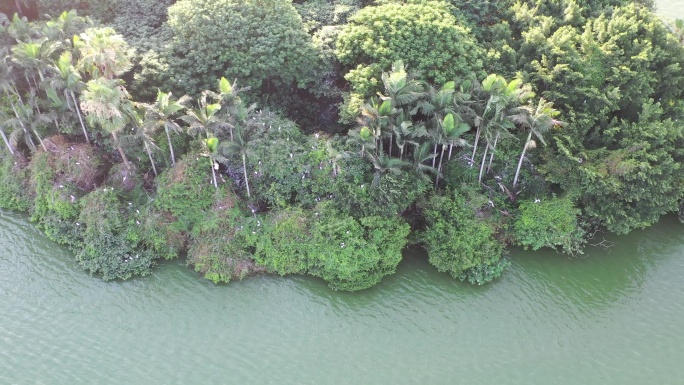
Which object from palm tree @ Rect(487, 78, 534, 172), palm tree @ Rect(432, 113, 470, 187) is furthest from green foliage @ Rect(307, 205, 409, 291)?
palm tree @ Rect(487, 78, 534, 172)

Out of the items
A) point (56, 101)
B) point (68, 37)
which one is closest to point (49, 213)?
point (56, 101)

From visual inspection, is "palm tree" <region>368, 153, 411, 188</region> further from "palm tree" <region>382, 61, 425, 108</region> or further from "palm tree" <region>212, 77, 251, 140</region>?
"palm tree" <region>212, 77, 251, 140</region>

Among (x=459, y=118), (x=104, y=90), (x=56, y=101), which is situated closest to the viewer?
(x=104, y=90)

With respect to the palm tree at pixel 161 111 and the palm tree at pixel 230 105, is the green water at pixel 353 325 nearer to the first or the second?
the palm tree at pixel 161 111

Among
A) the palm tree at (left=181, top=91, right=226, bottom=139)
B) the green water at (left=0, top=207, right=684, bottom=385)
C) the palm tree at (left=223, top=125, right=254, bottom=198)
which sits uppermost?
the palm tree at (left=181, top=91, right=226, bottom=139)

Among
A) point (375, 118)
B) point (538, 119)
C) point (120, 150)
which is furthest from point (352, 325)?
point (120, 150)

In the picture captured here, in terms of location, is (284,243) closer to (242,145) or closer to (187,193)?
(242,145)

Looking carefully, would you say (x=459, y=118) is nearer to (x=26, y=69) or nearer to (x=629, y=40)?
(x=629, y=40)

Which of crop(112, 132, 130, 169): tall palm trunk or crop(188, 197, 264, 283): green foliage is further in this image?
crop(112, 132, 130, 169): tall palm trunk
